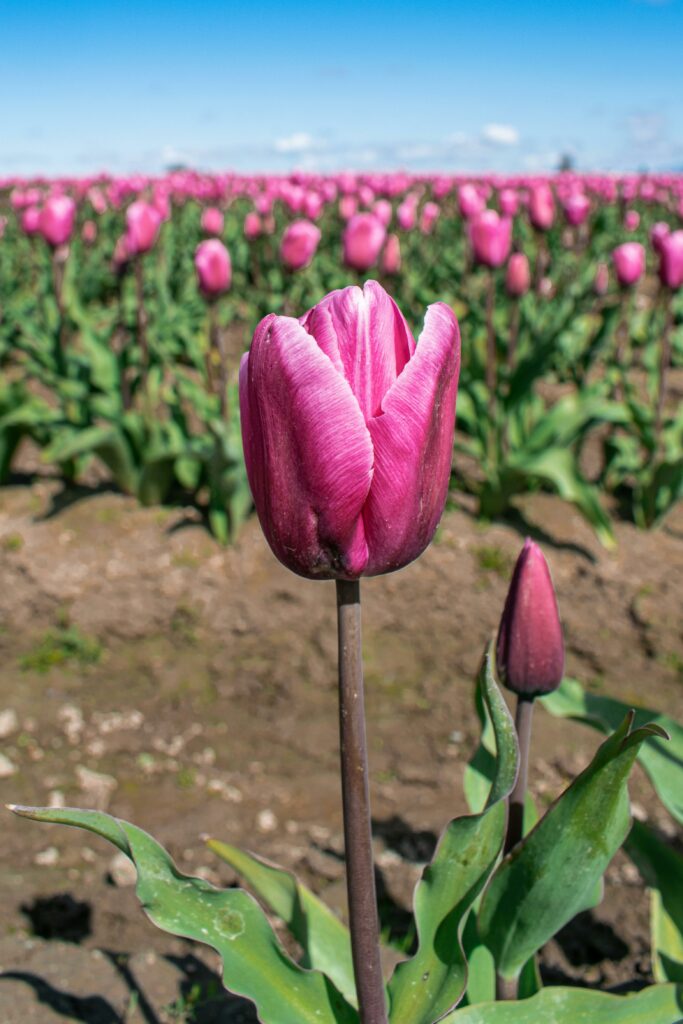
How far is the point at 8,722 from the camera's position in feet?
10.2

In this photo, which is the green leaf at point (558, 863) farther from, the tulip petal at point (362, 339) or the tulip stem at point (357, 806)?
the tulip petal at point (362, 339)

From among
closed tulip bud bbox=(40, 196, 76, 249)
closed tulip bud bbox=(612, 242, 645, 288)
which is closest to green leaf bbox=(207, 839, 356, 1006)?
closed tulip bud bbox=(612, 242, 645, 288)

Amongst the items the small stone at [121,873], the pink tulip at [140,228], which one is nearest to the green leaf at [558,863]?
the small stone at [121,873]

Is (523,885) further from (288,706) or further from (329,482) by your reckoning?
(288,706)

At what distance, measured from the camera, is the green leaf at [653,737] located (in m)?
1.50

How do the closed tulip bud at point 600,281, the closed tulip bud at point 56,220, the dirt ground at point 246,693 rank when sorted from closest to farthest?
the dirt ground at point 246,693
the closed tulip bud at point 56,220
the closed tulip bud at point 600,281

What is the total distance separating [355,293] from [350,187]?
10.2 metres

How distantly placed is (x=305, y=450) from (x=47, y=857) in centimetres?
194

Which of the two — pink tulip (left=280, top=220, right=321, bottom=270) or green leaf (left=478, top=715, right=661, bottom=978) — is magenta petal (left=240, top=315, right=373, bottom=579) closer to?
green leaf (left=478, top=715, right=661, bottom=978)

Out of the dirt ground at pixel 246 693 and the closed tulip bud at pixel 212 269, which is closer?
the dirt ground at pixel 246 693

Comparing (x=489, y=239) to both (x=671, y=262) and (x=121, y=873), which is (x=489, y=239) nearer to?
(x=671, y=262)

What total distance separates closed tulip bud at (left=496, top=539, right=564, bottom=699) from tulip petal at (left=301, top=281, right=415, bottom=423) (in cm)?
→ 48

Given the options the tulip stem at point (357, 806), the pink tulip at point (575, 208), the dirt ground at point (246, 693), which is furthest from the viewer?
the pink tulip at point (575, 208)

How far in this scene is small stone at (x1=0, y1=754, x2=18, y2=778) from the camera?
2.89 metres
